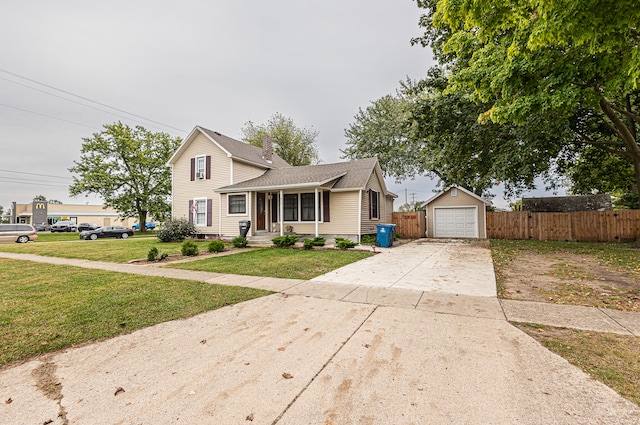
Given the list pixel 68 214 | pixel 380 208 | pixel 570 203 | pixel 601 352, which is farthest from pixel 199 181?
pixel 68 214

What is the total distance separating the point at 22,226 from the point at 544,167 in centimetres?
3176

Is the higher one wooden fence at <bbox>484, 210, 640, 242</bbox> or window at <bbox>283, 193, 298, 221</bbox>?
window at <bbox>283, 193, 298, 221</bbox>

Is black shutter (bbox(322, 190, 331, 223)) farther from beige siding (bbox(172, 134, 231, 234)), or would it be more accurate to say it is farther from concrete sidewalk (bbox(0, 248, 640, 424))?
concrete sidewalk (bbox(0, 248, 640, 424))

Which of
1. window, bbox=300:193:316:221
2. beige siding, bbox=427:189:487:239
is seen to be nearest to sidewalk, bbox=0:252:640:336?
window, bbox=300:193:316:221

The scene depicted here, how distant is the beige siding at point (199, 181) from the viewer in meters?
16.7

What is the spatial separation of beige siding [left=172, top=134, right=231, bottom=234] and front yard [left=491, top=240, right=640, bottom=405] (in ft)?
47.4

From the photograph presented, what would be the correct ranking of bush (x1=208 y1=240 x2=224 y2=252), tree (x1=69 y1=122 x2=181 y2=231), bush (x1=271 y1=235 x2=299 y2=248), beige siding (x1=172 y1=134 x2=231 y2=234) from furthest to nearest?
tree (x1=69 y1=122 x2=181 y2=231)
beige siding (x1=172 y1=134 x2=231 y2=234)
bush (x1=271 y1=235 x2=299 y2=248)
bush (x1=208 y1=240 x2=224 y2=252)

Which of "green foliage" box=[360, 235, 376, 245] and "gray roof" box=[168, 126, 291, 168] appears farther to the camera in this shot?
"gray roof" box=[168, 126, 291, 168]

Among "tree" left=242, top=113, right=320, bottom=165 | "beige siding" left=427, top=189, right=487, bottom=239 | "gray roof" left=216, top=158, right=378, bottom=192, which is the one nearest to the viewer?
"gray roof" left=216, top=158, right=378, bottom=192

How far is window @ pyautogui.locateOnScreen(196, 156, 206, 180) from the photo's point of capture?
684 inches

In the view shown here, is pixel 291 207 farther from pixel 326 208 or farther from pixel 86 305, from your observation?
pixel 86 305

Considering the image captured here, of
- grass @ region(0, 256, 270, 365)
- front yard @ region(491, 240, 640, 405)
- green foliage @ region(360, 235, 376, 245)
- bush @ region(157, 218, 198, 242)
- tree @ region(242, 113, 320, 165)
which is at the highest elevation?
tree @ region(242, 113, 320, 165)

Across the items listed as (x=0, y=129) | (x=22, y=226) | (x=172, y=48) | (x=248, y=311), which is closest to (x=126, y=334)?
(x=248, y=311)

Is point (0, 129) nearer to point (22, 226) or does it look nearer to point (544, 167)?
point (22, 226)
